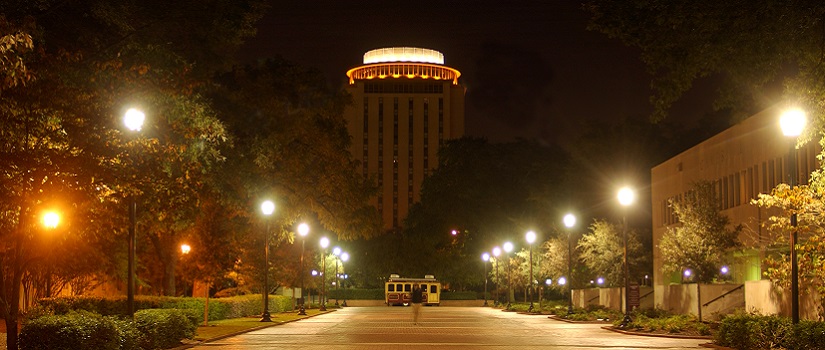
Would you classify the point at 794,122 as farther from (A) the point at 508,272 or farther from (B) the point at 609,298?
(A) the point at 508,272

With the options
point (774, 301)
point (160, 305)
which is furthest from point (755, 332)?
point (160, 305)

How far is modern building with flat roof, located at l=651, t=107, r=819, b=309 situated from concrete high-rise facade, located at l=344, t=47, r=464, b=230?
366ft

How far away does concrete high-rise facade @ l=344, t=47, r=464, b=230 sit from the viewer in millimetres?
169625

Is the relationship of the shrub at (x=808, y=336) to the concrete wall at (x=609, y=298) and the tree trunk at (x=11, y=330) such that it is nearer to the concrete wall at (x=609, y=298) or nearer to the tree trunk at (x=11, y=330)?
the tree trunk at (x=11, y=330)

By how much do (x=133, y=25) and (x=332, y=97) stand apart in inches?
723

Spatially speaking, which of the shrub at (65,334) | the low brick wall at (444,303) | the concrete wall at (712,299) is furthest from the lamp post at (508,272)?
the shrub at (65,334)

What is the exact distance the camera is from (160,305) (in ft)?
108

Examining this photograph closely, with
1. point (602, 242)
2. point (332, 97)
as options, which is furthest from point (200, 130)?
point (602, 242)

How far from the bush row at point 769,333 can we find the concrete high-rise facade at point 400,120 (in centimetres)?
14436

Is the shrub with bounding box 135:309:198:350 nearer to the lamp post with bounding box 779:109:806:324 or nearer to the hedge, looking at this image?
the lamp post with bounding box 779:109:806:324

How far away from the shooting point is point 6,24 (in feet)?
45.9

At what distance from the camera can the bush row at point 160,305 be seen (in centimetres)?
2909

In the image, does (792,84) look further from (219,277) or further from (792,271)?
(219,277)

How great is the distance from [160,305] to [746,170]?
2894cm
